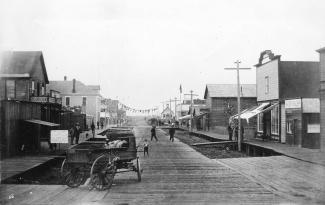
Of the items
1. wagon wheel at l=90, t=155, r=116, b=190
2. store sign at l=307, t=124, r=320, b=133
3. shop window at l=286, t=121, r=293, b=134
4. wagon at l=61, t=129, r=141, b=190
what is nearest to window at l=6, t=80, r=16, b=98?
shop window at l=286, t=121, r=293, b=134

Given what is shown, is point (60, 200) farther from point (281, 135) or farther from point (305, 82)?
point (305, 82)

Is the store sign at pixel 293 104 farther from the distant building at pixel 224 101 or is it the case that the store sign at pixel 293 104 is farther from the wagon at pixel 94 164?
the distant building at pixel 224 101

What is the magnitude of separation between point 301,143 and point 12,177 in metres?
19.0

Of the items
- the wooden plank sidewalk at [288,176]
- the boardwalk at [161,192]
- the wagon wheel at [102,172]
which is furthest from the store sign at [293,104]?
the wagon wheel at [102,172]

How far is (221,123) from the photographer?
6169 cm

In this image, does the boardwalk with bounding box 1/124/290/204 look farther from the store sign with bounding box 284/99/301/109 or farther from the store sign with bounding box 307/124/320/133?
the store sign with bounding box 284/99/301/109

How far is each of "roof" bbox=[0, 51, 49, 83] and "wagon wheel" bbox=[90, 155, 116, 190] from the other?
29979 millimetres

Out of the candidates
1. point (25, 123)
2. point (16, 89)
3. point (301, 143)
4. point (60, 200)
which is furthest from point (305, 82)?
point (60, 200)

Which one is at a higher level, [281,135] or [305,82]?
[305,82]

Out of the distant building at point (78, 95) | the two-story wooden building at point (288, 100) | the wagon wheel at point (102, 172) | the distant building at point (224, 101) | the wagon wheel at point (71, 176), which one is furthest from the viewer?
the distant building at point (78, 95)

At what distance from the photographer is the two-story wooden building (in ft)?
89.7

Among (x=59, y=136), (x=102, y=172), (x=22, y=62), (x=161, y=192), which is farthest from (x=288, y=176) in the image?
(x=22, y=62)

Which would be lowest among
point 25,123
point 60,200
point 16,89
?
point 60,200

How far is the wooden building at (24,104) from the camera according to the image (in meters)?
22.0
